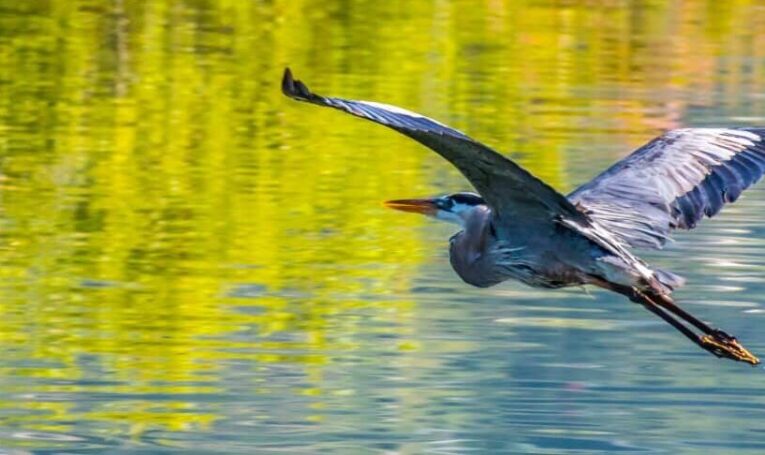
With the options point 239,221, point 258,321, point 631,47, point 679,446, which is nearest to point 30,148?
point 239,221

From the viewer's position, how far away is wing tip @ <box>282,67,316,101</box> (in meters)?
6.53

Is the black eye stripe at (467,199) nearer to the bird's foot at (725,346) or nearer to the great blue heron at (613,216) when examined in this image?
the great blue heron at (613,216)

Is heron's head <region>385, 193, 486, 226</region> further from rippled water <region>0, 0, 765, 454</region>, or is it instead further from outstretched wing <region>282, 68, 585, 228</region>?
rippled water <region>0, 0, 765, 454</region>

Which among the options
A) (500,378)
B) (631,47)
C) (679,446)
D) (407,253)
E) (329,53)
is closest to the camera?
(679,446)

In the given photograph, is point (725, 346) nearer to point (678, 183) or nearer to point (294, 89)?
point (678, 183)

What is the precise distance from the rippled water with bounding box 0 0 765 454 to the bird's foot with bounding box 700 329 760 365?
63 cm

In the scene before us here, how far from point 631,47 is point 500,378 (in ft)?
48.8

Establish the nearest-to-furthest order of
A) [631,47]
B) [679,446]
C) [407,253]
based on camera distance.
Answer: [679,446]
[407,253]
[631,47]

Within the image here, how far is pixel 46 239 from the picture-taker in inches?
519

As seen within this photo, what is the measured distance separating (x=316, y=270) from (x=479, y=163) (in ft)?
17.1

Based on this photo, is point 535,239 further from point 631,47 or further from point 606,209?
point 631,47

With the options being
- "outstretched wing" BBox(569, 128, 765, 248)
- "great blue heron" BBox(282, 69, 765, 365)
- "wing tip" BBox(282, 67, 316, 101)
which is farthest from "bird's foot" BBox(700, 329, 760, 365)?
"wing tip" BBox(282, 67, 316, 101)

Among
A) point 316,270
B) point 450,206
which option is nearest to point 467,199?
point 450,206

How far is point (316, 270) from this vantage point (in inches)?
493
